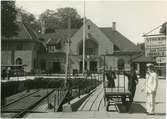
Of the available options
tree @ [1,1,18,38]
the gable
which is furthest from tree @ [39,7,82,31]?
tree @ [1,1,18,38]

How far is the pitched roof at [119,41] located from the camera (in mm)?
70713

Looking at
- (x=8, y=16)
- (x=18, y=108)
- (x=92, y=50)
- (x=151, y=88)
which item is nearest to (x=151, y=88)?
(x=151, y=88)

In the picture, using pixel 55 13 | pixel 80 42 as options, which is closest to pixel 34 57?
pixel 80 42

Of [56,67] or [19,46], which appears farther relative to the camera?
[56,67]

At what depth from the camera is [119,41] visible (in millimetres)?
72500

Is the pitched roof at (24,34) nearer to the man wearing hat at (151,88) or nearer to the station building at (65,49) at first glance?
the station building at (65,49)

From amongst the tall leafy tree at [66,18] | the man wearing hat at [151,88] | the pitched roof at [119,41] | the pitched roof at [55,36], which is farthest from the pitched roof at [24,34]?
the man wearing hat at [151,88]

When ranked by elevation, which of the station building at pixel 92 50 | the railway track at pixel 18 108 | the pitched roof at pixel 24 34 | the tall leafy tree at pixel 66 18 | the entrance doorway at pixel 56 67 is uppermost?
the tall leafy tree at pixel 66 18

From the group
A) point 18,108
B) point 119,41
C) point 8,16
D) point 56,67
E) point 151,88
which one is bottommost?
point 18,108

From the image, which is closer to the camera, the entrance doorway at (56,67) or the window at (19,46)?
the window at (19,46)

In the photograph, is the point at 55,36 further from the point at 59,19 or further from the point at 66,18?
the point at 59,19

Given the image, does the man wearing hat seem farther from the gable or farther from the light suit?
the gable

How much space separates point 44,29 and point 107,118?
66475 millimetres

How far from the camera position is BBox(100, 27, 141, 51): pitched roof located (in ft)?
232
